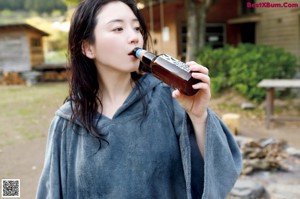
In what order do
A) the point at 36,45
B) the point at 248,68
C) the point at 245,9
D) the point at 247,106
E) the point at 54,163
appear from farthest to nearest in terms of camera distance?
the point at 36,45
the point at 245,9
the point at 248,68
the point at 247,106
the point at 54,163

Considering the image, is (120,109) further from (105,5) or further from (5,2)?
(5,2)

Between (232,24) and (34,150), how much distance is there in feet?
38.7

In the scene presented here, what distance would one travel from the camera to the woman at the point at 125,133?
122 cm

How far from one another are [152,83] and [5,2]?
60.6m

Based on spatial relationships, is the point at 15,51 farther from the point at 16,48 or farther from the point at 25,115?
the point at 25,115

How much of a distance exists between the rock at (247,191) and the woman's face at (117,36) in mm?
2390

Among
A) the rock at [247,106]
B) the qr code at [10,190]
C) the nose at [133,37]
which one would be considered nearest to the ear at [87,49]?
the nose at [133,37]

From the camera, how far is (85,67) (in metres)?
1.49

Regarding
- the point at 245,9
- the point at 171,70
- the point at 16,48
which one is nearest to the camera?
the point at 171,70

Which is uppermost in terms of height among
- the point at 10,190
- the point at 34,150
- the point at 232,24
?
the point at 232,24

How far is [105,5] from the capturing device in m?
1.35

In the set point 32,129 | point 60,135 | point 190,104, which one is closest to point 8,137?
point 32,129

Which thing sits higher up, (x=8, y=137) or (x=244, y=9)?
(x=244, y=9)

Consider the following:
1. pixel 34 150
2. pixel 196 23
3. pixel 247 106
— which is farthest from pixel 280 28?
pixel 34 150
